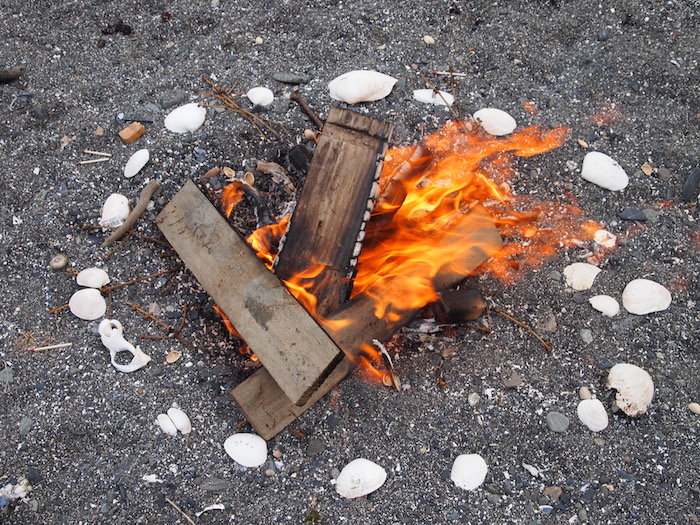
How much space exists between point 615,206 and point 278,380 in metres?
2.17

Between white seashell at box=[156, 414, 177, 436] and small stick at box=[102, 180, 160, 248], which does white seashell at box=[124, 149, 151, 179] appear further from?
white seashell at box=[156, 414, 177, 436]

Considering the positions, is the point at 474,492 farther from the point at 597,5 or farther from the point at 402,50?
the point at 597,5

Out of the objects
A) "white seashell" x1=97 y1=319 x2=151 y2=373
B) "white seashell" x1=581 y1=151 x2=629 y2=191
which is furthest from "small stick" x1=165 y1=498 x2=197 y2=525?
"white seashell" x1=581 y1=151 x2=629 y2=191

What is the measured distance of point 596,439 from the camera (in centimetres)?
267

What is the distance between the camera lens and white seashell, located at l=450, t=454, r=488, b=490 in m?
2.58

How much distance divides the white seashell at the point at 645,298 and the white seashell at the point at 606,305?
6 centimetres

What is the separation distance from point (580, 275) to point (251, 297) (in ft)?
5.78

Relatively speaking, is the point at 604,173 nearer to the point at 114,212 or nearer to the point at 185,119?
the point at 185,119

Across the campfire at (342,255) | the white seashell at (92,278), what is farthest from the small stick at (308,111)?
the white seashell at (92,278)

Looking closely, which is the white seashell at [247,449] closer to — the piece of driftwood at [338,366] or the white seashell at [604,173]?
the piece of driftwood at [338,366]

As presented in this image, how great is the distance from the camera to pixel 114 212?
306 cm

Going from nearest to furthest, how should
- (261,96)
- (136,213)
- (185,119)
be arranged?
(136,213) → (185,119) → (261,96)

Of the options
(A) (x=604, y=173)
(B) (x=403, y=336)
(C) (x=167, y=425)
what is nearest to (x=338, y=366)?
(B) (x=403, y=336)

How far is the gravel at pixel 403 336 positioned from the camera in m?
2.59
